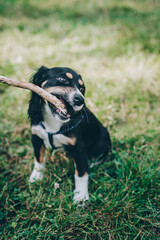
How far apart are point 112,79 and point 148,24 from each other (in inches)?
121

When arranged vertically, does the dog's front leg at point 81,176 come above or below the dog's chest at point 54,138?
below

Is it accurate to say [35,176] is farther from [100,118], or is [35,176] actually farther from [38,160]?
[100,118]

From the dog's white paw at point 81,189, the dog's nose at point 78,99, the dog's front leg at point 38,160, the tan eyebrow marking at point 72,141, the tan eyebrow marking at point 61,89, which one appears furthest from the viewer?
the dog's front leg at point 38,160

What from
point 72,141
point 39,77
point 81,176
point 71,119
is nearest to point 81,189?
point 81,176

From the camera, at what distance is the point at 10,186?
251 centimetres

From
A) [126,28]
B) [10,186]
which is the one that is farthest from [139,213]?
[126,28]

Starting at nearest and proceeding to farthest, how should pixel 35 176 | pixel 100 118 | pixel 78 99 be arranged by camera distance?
pixel 78 99, pixel 35 176, pixel 100 118

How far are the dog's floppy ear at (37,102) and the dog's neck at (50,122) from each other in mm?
61

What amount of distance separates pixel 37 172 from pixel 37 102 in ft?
3.15

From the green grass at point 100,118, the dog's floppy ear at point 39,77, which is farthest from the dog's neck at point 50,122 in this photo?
the green grass at point 100,118

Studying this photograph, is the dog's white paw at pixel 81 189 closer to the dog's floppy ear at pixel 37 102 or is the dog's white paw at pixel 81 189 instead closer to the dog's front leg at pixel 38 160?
the dog's front leg at pixel 38 160

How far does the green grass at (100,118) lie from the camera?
209 cm

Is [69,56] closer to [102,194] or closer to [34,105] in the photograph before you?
[34,105]

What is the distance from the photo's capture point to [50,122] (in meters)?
2.23
